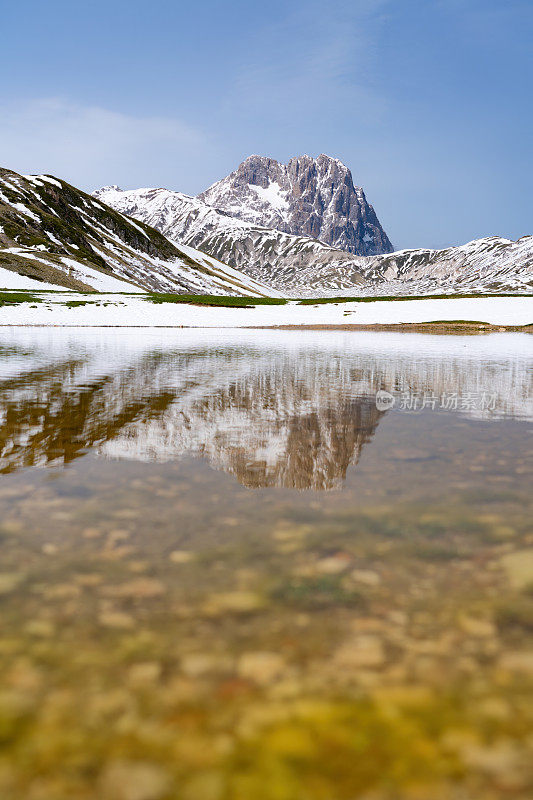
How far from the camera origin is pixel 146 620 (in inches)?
170

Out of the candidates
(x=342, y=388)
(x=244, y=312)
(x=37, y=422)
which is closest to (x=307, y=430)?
(x=37, y=422)

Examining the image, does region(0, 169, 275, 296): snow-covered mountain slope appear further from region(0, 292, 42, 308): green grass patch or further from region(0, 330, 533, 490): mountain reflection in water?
region(0, 330, 533, 490): mountain reflection in water

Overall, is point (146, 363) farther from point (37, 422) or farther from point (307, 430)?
point (307, 430)

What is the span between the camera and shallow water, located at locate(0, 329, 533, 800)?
297 centimetres

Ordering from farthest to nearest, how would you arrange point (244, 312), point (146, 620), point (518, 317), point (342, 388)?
point (244, 312) → point (518, 317) → point (342, 388) → point (146, 620)

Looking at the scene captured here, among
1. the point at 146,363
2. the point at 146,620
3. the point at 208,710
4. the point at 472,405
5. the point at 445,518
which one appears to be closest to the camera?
the point at 208,710

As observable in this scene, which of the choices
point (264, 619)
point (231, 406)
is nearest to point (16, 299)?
point (231, 406)

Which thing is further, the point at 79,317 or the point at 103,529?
the point at 79,317

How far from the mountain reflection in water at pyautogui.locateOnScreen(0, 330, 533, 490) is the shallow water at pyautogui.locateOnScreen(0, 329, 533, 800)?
0.14 meters

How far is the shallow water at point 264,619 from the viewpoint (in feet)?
9.74

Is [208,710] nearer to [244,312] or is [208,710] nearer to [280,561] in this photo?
[280,561]

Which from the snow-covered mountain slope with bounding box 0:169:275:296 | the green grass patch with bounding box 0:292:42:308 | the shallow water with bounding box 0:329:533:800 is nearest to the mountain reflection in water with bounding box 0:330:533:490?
the shallow water with bounding box 0:329:533:800

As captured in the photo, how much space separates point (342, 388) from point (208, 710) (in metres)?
15.5

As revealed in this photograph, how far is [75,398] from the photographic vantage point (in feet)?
49.4
